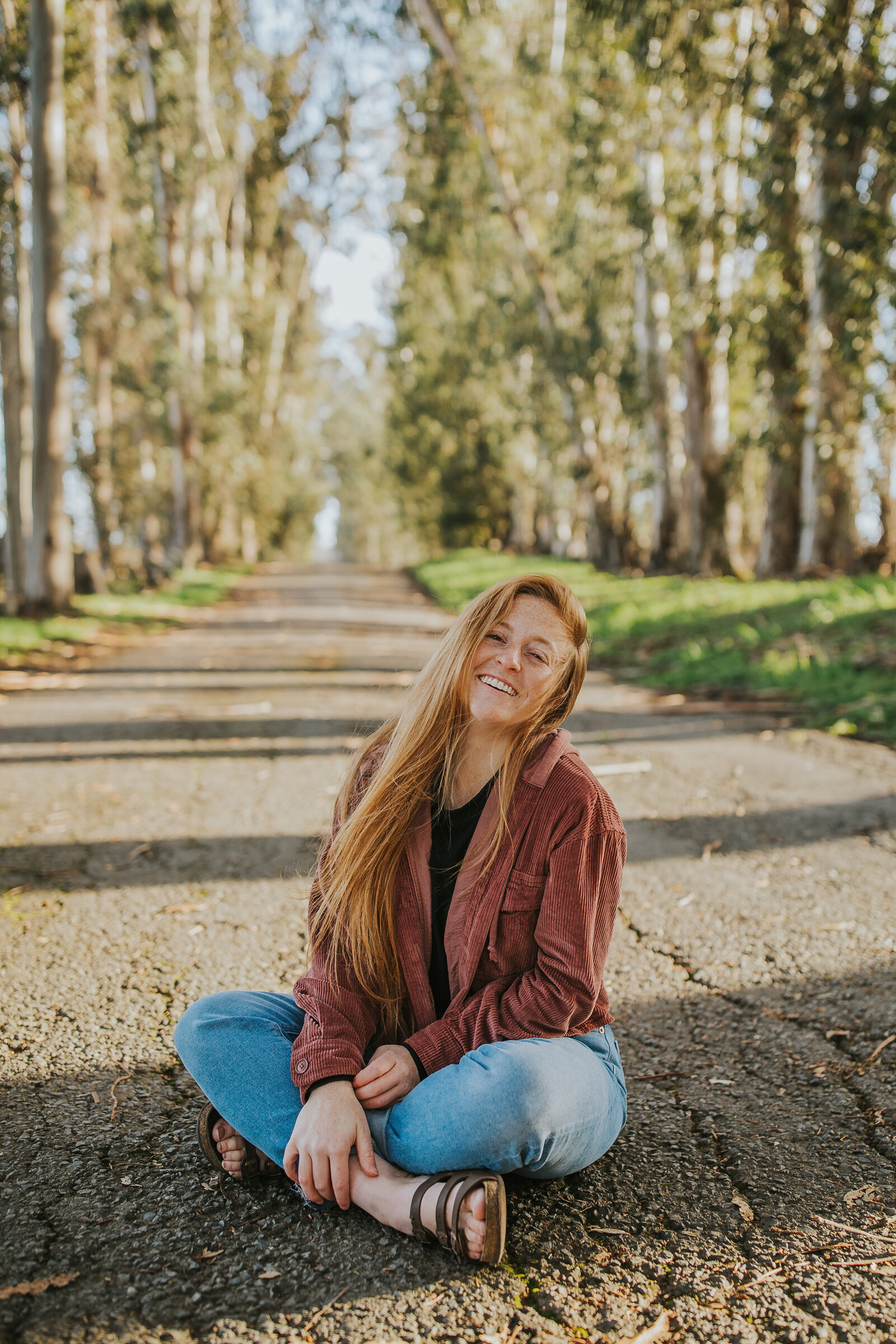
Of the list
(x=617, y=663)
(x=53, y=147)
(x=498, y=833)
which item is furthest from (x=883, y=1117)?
(x=53, y=147)

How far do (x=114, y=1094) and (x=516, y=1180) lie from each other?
993 mm

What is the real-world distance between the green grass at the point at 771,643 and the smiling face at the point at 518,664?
10.6ft

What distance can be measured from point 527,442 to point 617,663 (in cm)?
1747

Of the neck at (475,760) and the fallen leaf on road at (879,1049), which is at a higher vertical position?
the neck at (475,760)

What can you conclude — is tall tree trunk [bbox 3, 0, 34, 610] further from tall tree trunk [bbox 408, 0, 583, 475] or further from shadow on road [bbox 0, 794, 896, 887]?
shadow on road [bbox 0, 794, 896, 887]

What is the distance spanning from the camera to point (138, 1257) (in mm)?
1788

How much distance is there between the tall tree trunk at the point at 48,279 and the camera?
443 inches

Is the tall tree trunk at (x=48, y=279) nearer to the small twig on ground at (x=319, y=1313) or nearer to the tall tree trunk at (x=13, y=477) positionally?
the tall tree trunk at (x=13, y=477)

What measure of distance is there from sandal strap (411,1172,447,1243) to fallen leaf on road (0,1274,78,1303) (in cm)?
61

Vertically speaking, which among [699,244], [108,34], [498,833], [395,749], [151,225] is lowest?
[498,833]

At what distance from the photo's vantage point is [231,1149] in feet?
6.60

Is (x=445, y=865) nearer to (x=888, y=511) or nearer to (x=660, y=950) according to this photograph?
(x=660, y=950)

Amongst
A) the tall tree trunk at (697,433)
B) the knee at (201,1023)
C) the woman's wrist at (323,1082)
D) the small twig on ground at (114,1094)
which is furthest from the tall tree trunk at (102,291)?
the woman's wrist at (323,1082)

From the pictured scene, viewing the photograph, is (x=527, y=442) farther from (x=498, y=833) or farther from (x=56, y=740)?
(x=498, y=833)
